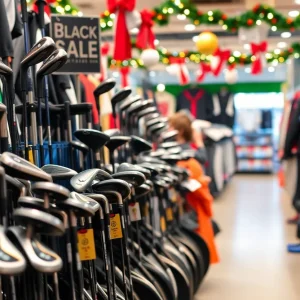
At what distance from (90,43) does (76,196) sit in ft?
6.83

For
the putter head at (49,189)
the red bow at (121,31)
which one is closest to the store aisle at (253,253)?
the red bow at (121,31)

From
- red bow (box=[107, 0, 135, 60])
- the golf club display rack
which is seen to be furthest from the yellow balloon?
the golf club display rack

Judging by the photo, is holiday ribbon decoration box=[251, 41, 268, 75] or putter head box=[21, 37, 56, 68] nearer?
putter head box=[21, 37, 56, 68]

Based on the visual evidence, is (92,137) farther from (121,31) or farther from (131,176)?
(121,31)

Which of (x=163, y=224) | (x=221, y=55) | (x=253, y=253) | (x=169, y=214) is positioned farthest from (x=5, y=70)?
(x=221, y=55)

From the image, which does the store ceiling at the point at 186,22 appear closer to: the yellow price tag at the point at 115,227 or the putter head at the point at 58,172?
the yellow price tag at the point at 115,227

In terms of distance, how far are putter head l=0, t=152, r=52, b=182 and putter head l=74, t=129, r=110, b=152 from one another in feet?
3.58

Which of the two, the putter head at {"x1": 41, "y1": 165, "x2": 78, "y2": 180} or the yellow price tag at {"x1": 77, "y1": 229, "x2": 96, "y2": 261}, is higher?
the putter head at {"x1": 41, "y1": 165, "x2": 78, "y2": 180}

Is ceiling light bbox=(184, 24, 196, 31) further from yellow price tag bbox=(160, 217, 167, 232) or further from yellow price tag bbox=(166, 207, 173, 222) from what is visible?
yellow price tag bbox=(160, 217, 167, 232)

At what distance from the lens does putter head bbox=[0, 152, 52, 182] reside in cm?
186

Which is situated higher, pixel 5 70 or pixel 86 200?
pixel 5 70

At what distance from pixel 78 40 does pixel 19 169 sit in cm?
227

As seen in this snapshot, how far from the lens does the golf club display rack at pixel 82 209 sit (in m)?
1.85

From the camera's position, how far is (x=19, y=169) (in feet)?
6.18
